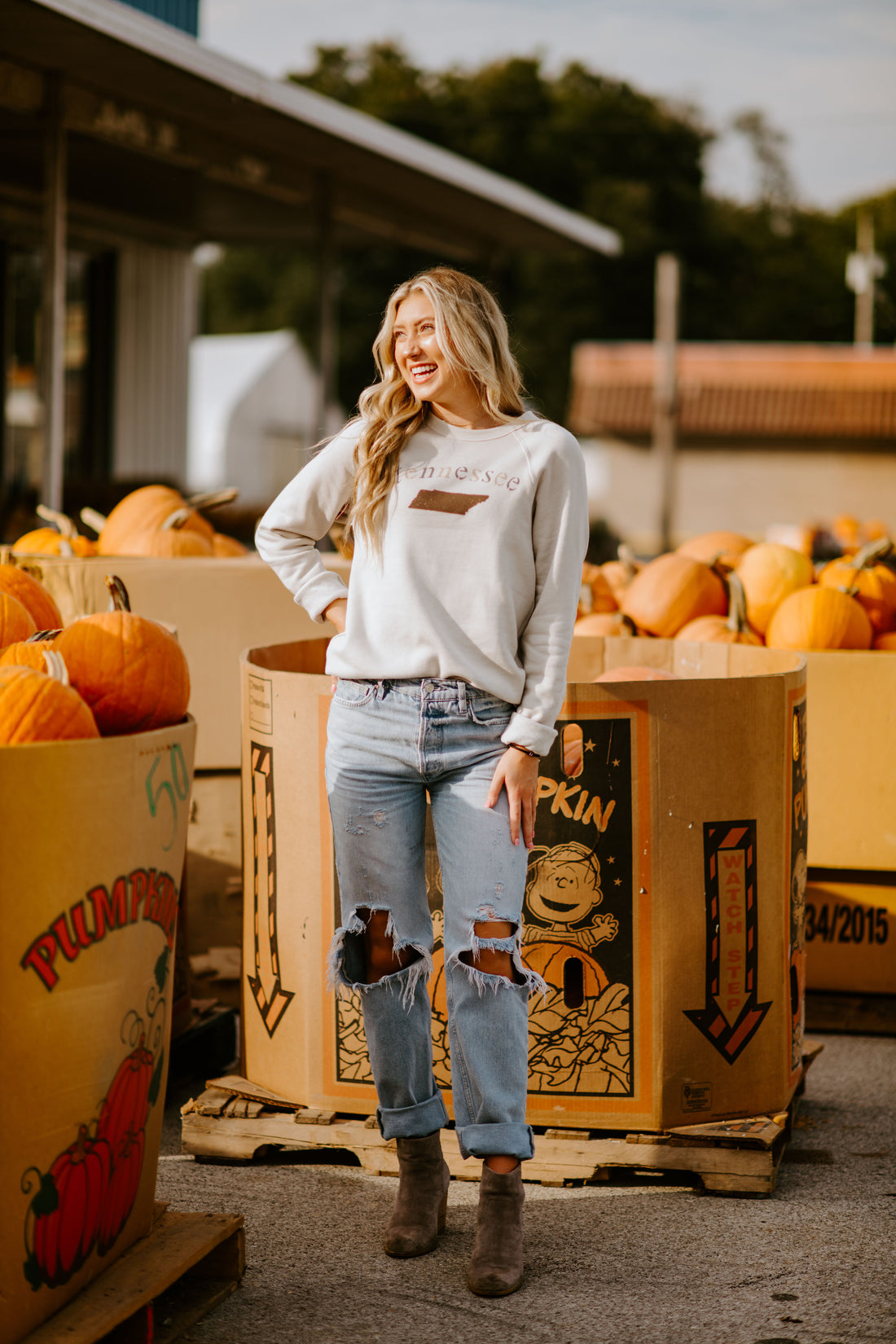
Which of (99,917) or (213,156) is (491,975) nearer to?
(99,917)

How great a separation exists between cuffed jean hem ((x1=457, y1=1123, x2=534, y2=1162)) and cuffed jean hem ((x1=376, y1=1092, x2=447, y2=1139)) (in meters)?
0.15

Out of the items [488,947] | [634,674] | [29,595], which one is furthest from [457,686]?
[634,674]

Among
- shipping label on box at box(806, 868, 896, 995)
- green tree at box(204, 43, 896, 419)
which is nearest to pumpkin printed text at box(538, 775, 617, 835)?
shipping label on box at box(806, 868, 896, 995)

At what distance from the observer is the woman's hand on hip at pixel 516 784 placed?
248 centimetres

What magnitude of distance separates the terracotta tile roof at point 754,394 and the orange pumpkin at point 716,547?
98.6 ft

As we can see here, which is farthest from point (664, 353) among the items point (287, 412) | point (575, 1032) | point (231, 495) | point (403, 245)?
point (575, 1032)

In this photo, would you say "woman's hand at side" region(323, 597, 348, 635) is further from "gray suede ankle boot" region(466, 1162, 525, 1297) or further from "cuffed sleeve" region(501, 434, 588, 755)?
"gray suede ankle boot" region(466, 1162, 525, 1297)

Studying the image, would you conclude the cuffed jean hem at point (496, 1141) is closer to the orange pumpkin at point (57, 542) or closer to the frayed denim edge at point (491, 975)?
the frayed denim edge at point (491, 975)

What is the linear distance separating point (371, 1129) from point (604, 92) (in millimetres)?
51447

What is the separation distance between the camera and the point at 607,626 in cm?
462

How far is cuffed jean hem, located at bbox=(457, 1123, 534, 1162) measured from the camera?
2557 millimetres

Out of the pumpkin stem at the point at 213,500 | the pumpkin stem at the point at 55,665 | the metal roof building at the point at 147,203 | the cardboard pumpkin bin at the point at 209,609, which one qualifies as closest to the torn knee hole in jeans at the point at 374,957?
the pumpkin stem at the point at 55,665

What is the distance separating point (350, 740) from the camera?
259cm

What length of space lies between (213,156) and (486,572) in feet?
27.3
